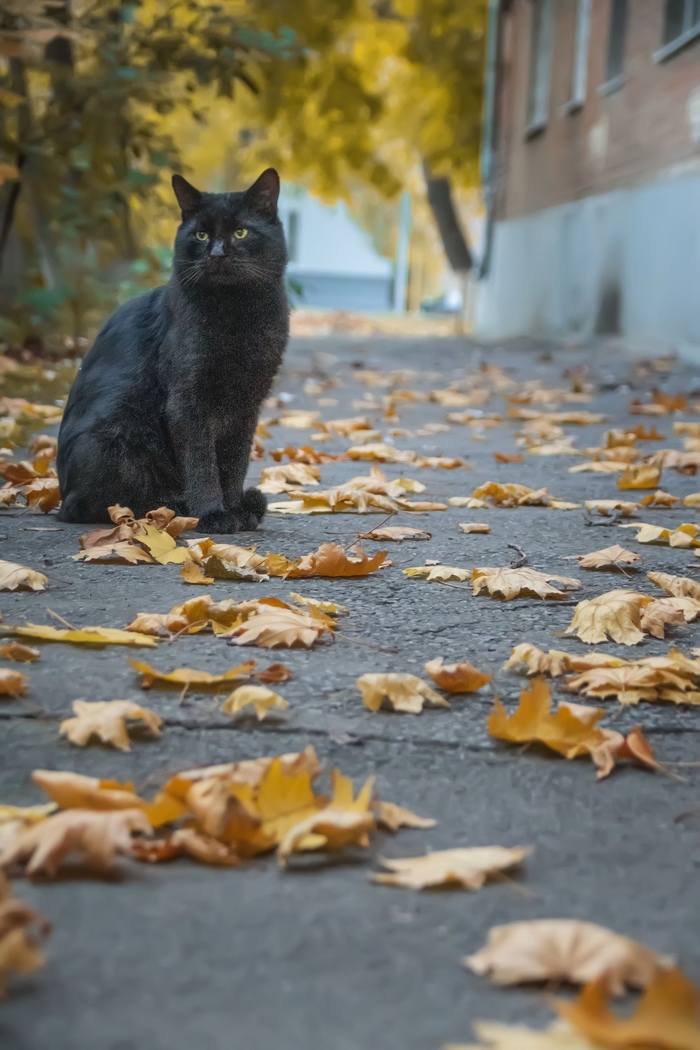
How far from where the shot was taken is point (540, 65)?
55.7 feet

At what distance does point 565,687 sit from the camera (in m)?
2.35

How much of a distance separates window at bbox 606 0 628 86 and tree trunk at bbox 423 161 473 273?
803 cm

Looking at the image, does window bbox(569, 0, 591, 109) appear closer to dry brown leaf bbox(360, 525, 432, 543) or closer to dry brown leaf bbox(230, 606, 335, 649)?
dry brown leaf bbox(360, 525, 432, 543)

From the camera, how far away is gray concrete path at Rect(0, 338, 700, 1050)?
1323 millimetres

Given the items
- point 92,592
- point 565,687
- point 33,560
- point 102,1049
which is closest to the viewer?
point 102,1049

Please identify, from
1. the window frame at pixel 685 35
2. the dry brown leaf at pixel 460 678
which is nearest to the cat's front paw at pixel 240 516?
the dry brown leaf at pixel 460 678

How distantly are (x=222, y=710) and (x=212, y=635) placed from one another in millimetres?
480

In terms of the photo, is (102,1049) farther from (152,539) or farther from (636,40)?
(636,40)

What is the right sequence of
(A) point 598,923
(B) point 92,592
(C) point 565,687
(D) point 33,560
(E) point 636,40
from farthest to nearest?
1. (E) point 636,40
2. (D) point 33,560
3. (B) point 92,592
4. (C) point 565,687
5. (A) point 598,923

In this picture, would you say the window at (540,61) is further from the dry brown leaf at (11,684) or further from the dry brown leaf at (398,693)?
the dry brown leaf at (11,684)

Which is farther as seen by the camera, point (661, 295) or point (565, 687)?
point (661, 295)

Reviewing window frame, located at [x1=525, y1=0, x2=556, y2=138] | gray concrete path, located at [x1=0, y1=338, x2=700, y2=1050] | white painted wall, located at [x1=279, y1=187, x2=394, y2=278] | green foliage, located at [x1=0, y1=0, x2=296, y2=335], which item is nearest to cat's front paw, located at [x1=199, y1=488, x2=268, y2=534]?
gray concrete path, located at [x1=0, y1=338, x2=700, y2=1050]

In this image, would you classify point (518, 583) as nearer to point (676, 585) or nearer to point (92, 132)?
point (676, 585)

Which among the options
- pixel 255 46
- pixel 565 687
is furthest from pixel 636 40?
pixel 565 687
